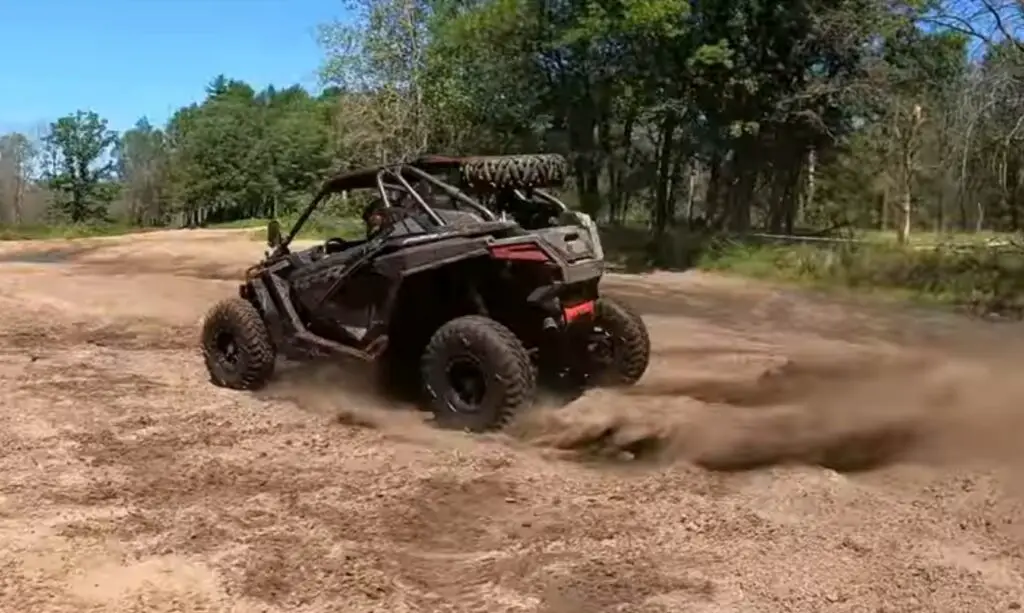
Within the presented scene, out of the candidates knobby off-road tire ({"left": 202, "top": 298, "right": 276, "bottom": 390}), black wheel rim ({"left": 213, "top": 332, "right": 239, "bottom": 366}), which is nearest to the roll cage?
knobby off-road tire ({"left": 202, "top": 298, "right": 276, "bottom": 390})

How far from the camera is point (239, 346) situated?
9000 millimetres

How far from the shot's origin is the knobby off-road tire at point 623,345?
336 inches

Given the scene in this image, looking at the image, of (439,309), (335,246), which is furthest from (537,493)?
(335,246)

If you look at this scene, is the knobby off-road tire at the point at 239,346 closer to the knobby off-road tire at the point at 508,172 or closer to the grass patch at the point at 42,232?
the knobby off-road tire at the point at 508,172

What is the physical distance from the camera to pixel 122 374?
1014cm

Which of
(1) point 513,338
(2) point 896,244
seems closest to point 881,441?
(1) point 513,338

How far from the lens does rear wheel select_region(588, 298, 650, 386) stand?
8539 mm

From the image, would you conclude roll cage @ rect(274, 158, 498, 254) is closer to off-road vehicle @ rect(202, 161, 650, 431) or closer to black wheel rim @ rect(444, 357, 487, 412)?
off-road vehicle @ rect(202, 161, 650, 431)

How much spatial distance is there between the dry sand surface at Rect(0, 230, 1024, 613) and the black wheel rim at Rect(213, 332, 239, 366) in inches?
12.2

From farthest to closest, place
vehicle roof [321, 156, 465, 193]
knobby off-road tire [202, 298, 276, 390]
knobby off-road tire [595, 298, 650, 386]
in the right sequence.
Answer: knobby off-road tire [202, 298, 276, 390]
knobby off-road tire [595, 298, 650, 386]
vehicle roof [321, 156, 465, 193]

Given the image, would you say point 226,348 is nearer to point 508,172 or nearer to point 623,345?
point 508,172

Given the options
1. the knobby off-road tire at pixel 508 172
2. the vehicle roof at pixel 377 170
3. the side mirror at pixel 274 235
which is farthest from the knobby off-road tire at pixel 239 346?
the knobby off-road tire at pixel 508 172

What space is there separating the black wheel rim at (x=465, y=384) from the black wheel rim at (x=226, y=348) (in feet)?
7.87

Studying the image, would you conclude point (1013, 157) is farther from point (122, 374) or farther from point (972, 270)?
point (122, 374)
